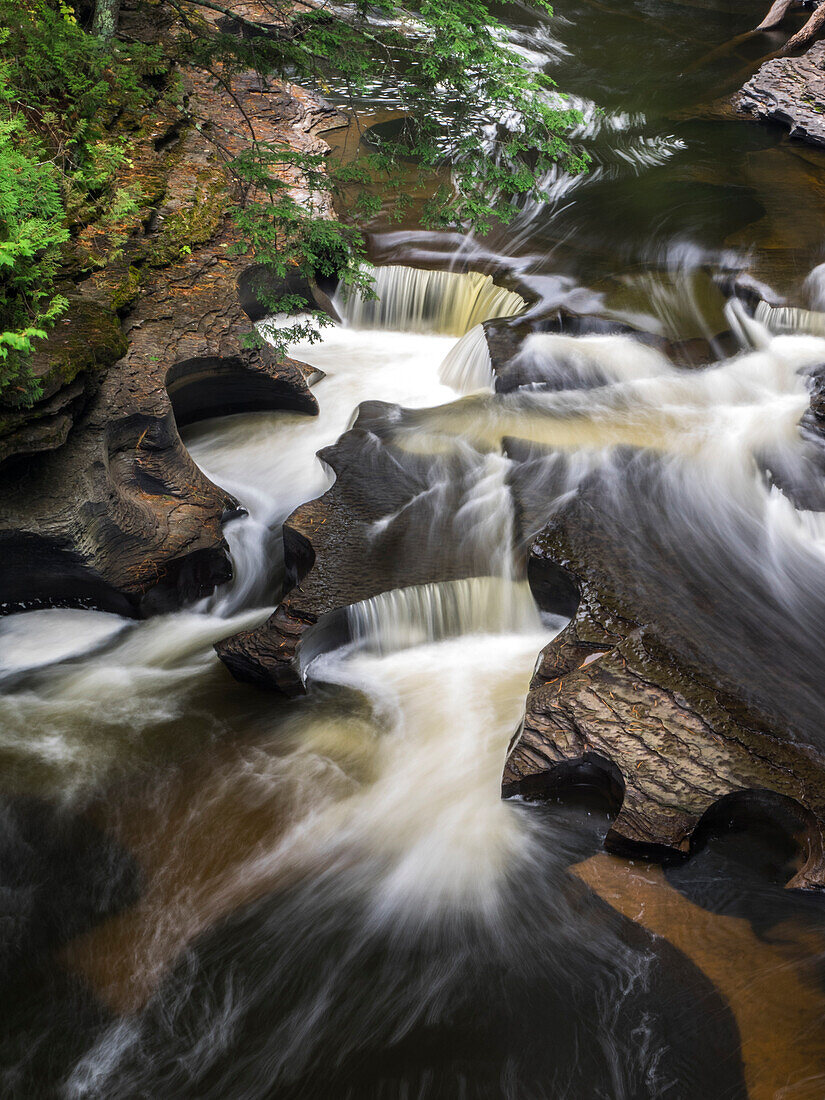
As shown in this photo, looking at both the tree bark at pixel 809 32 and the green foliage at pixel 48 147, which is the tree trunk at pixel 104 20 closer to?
the green foliage at pixel 48 147

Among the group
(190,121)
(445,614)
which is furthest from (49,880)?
(190,121)

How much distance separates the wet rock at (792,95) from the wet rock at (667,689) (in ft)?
33.3

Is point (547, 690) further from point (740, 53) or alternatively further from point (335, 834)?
point (740, 53)

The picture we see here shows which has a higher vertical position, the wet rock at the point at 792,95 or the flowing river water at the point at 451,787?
the wet rock at the point at 792,95

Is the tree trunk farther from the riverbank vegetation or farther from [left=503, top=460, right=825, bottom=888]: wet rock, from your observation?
[left=503, top=460, right=825, bottom=888]: wet rock

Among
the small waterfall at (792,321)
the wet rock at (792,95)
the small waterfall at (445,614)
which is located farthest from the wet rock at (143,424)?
the wet rock at (792,95)

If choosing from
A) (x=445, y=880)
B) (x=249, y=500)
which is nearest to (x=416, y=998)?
(x=445, y=880)

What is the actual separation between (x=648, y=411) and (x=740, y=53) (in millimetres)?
12299

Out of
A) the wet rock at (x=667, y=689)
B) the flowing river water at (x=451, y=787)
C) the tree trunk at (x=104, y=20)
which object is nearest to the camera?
the flowing river water at (x=451, y=787)

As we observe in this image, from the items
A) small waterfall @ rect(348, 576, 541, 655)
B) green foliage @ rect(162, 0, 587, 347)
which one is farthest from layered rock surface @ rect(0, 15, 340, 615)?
small waterfall @ rect(348, 576, 541, 655)

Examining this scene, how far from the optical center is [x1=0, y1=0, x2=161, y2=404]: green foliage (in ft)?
19.0

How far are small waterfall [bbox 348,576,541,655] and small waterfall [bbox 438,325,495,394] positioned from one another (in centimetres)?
316

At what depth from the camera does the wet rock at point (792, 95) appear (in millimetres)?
12555

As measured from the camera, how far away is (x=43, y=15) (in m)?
8.24
